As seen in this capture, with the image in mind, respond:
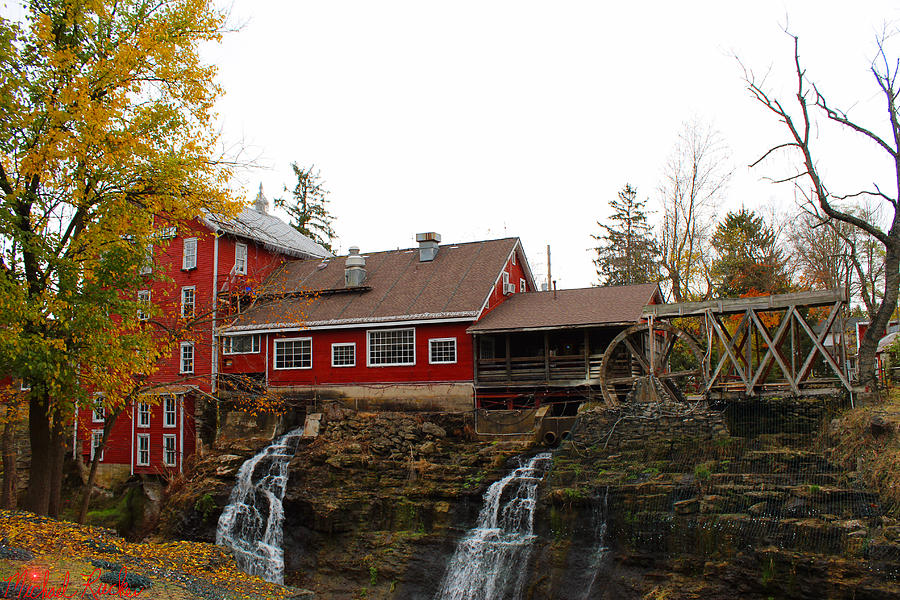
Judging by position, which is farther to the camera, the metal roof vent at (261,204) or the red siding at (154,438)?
the metal roof vent at (261,204)

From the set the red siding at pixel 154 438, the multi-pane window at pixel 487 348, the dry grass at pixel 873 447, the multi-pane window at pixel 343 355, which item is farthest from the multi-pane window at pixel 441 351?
the dry grass at pixel 873 447

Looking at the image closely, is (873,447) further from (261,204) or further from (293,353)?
(261,204)

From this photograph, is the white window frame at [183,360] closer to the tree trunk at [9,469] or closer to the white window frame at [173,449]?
the white window frame at [173,449]

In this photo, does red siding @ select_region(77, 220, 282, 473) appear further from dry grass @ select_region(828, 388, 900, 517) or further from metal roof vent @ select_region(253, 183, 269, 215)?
dry grass @ select_region(828, 388, 900, 517)

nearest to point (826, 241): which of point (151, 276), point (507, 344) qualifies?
point (507, 344)

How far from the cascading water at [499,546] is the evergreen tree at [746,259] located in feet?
55.2

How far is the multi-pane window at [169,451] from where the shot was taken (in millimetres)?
27656

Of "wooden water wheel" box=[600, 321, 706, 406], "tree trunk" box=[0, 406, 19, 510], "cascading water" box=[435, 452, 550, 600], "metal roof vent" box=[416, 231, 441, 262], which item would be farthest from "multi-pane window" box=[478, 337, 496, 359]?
"tree trunk" box=[0, 406, 19, 510]

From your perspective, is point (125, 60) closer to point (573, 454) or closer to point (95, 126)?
point (95, 126)

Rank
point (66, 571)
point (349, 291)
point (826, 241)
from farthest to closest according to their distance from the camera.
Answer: point (826, 241)
point (349, 291)
point (66, 571)

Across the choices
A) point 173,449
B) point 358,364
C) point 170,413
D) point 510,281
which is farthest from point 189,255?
point 510,281

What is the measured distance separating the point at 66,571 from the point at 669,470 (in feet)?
40.0

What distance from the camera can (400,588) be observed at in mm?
17156

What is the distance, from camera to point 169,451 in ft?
90.8
